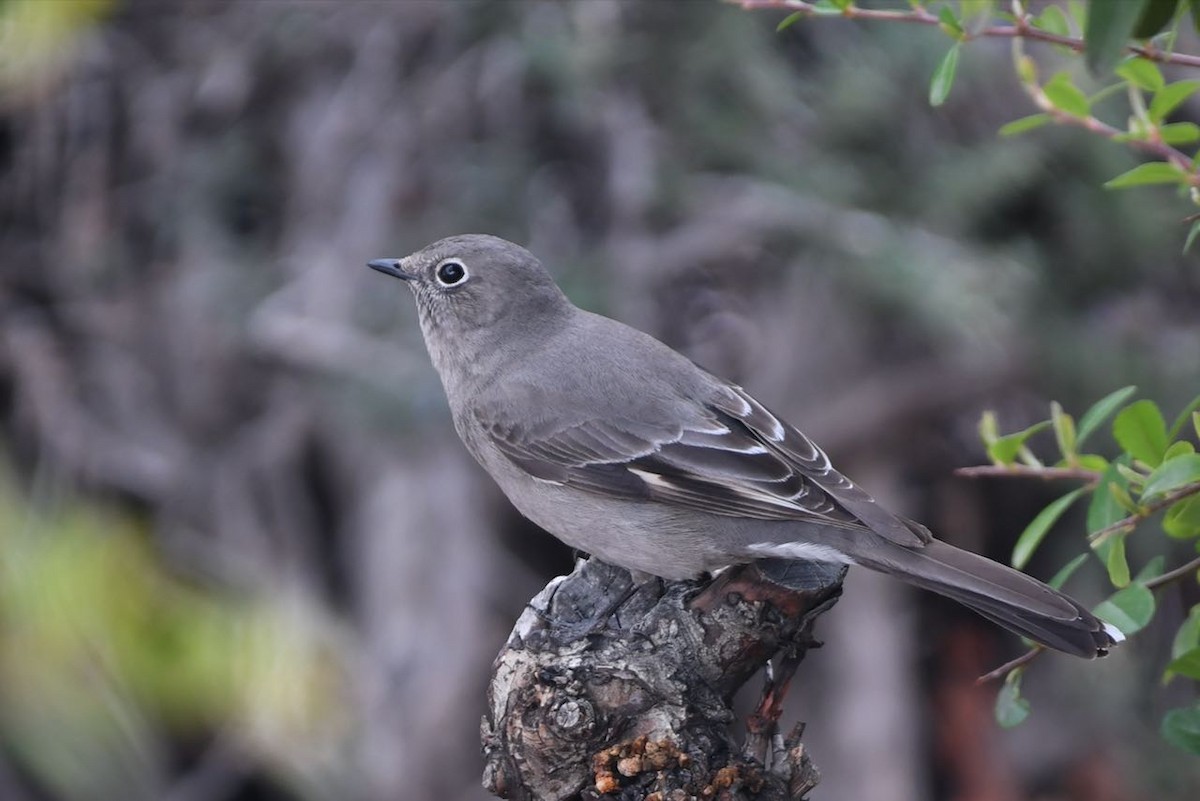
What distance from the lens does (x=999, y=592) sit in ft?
10.3

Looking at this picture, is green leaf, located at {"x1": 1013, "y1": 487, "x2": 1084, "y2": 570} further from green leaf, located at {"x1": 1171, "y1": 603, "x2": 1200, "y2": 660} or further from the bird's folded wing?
the bird's folded wing

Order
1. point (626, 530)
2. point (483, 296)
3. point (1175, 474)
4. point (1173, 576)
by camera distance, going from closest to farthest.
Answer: point (1175, 474)
point (1173, 576)
point (626, 530)
point (483, 296)

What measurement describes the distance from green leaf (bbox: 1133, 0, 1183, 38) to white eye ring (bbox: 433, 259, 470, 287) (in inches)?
113

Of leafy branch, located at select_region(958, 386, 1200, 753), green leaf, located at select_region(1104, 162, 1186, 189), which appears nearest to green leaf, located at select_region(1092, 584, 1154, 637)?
leafy branch, located at select_region(958, 386, 1200, 753)

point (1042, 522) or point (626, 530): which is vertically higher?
point (1042, 522)

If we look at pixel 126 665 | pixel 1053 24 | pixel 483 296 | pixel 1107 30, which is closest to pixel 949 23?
pixel 1053 24

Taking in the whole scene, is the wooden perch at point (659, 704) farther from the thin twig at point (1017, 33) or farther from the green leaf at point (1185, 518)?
the thin twig at point (1017, 33)

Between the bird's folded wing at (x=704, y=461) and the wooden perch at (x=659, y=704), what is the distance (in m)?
0.38

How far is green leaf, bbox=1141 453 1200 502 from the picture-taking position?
2.29 meters

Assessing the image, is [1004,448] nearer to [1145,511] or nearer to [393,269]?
[1145,511]

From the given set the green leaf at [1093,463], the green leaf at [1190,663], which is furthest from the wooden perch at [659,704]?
the green leaf at [1190,663]

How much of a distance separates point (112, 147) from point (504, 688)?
15.6 feet

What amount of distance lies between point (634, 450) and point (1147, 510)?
1.67 metres

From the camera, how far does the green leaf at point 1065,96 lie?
9.11ft
